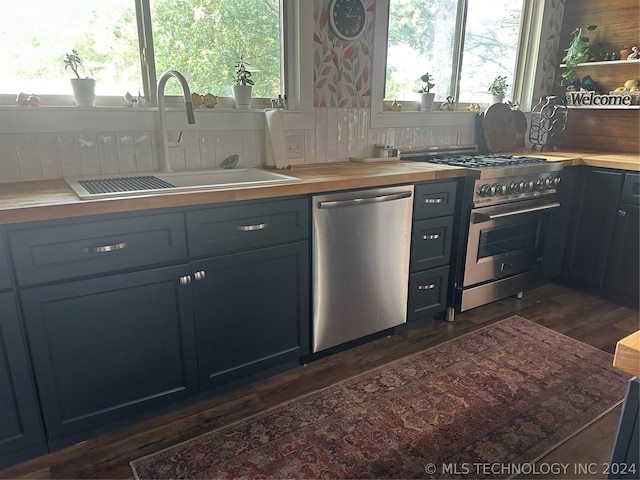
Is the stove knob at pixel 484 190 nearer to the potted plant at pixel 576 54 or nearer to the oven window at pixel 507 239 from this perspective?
the oven window at pixel 507 239

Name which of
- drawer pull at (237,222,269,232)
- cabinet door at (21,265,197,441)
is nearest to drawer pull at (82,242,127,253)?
cabinet door at (21,265,197,441)

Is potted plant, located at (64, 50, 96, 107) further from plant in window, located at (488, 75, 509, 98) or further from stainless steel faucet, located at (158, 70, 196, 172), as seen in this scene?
plant in window, located at (488, 75, 509, 98)

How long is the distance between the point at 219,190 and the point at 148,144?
66 cm

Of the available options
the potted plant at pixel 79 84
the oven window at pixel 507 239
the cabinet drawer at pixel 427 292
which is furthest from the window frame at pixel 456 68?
the potted plant at pixel 79 84

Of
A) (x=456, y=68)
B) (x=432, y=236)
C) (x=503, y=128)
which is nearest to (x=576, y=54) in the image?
(x=503, y=128)

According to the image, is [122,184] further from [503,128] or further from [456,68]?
[503,128]

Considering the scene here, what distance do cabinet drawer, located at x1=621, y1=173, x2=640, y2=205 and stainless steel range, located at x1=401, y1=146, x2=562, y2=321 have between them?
372 millimetres

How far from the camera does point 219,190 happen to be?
5.60ft

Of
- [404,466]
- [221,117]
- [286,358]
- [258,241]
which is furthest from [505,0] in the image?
[404,466]

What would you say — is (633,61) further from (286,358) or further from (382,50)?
(286,358)

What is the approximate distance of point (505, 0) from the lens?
3410mm

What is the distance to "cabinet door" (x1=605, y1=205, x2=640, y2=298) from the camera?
2748 millimetres

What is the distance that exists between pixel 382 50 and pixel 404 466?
2.29 metres

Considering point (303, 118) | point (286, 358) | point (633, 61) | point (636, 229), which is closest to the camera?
point (286, 358)
